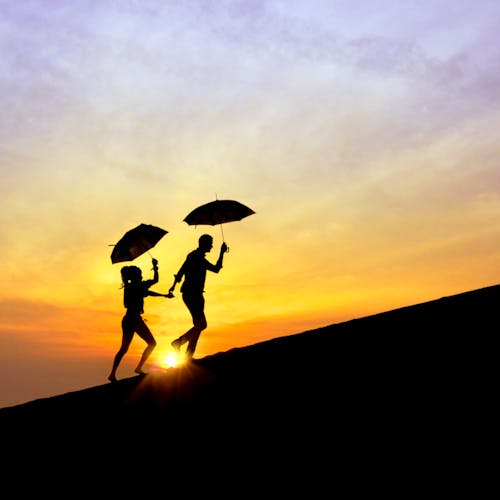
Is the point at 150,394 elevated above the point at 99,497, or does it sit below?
above

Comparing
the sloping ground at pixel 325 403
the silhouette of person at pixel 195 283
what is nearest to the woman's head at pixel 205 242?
the silhouette of person at pixel 195 283

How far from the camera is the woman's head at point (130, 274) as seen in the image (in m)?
10.4

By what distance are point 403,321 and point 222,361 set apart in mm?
1928

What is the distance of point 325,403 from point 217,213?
5639 mm

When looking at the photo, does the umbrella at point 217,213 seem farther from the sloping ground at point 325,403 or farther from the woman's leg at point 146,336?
the sloping ground at point 325,403

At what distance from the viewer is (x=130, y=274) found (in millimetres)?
10430

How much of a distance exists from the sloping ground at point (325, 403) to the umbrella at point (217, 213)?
11.7 feet

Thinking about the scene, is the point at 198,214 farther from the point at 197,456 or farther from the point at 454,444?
the point at 454,444

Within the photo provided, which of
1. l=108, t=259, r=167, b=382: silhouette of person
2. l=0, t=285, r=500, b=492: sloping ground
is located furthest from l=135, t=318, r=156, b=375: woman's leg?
l=0, t=285, r=500, b=492: sloping ground

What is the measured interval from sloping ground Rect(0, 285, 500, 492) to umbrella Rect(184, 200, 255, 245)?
11.7ft

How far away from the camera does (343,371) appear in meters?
5.08

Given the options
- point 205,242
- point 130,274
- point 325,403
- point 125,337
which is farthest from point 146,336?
point 325,403

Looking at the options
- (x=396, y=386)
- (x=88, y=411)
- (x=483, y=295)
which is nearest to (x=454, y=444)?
(x=396, y=386)

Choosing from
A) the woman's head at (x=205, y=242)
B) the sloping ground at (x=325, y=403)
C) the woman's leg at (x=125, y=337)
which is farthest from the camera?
the woman's leg at (x=125, y=337)
